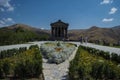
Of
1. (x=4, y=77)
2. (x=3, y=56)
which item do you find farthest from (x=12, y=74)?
(x=3, y=56)

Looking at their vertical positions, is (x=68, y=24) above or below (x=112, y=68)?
above

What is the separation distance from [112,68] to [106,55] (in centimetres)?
844

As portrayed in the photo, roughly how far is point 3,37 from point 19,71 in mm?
42111

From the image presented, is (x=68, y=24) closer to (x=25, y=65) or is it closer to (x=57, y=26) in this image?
(x=57, y=26)

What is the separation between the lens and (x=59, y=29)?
70.2 meters

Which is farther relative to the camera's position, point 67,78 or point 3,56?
point 3,56

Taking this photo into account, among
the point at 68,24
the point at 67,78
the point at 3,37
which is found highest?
the point at 68,24

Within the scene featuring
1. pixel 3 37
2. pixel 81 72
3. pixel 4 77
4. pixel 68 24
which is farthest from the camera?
pixel 68 24

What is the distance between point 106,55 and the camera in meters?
20.0

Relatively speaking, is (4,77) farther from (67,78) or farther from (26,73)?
(67,78)

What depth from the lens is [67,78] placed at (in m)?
12.4

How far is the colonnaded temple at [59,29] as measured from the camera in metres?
69.5

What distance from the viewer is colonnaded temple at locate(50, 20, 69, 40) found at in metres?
69.5

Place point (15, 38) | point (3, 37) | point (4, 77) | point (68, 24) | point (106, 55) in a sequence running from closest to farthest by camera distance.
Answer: point (4, 77) < point (106, 55) < point (3, 37) < point (15, 38) < point (68, 24)
